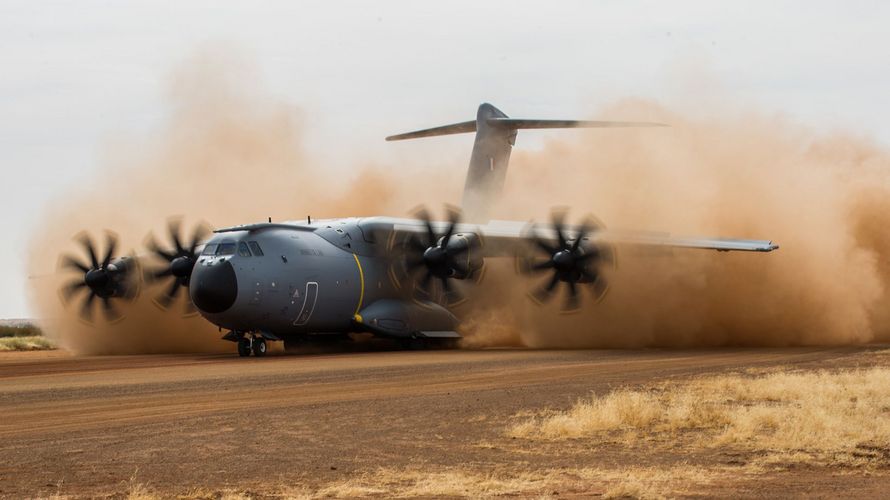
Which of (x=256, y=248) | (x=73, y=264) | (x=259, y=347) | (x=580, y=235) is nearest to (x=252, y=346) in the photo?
(x=259, y=347)

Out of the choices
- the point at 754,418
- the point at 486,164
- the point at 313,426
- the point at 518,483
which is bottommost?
the point at 518,483

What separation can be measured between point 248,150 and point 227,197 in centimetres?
435

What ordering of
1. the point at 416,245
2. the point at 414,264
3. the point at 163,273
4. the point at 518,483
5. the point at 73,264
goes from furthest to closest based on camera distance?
the point at 73,264 → the point at 163,273 → the point at 416,245 → the point at 414,264 → the point at 518,483

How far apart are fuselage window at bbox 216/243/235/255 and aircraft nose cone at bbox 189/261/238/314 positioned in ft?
2.00

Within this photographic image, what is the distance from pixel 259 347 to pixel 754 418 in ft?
73.1

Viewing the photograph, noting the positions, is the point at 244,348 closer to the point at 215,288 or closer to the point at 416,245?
the point at 215,288

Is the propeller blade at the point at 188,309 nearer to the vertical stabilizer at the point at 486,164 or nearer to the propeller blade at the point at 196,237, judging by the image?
the propeller blade at the point at 196,237

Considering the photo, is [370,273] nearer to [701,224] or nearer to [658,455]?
[701,224]

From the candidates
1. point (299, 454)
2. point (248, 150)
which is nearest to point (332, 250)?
point (248, 150)

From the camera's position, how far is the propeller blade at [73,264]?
1566 inches

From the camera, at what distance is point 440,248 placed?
3688cm

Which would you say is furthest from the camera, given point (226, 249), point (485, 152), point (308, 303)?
point (485, 152)

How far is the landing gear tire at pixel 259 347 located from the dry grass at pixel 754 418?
17.5 metres

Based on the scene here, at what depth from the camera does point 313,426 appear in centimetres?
1653
